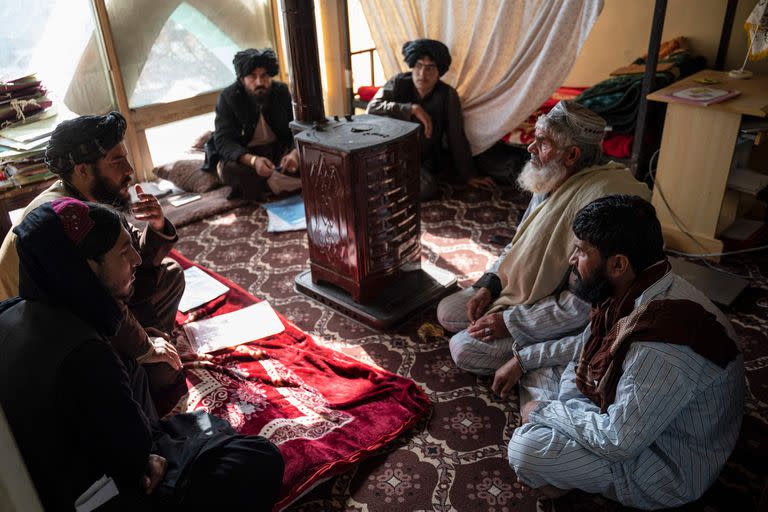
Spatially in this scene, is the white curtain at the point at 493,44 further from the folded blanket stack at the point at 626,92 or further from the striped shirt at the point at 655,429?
the striped shirt at the point at 655,429

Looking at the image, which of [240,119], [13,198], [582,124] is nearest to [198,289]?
[13,198]

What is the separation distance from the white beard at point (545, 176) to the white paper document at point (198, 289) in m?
1.56

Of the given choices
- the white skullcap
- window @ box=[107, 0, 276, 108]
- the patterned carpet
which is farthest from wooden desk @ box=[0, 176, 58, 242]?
the white skullcap

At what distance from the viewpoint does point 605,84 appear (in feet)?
12.3

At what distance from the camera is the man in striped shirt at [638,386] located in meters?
1.61

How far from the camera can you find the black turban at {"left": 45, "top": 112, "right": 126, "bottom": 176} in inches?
90.0

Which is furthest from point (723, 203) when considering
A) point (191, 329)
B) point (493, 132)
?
point (191, 329)

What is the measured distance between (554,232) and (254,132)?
8.72 ft

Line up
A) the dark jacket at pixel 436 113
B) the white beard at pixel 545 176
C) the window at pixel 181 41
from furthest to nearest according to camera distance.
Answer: the window at pixel 181 41, the dark jacket at pixel 436 113, the white beard at pixel 545 176

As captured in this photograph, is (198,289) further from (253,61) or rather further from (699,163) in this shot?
(699,163)

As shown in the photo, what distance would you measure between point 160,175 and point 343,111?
58.6 inches

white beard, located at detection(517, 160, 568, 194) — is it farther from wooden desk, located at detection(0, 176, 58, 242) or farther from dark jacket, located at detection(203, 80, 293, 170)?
wooden desk, located at detection(0, 176, 58, 242)

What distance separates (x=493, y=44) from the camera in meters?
3.90

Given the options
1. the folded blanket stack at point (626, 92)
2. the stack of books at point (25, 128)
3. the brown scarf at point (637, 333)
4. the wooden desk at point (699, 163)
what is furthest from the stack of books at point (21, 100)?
the wooden desk at point (699, 163)
